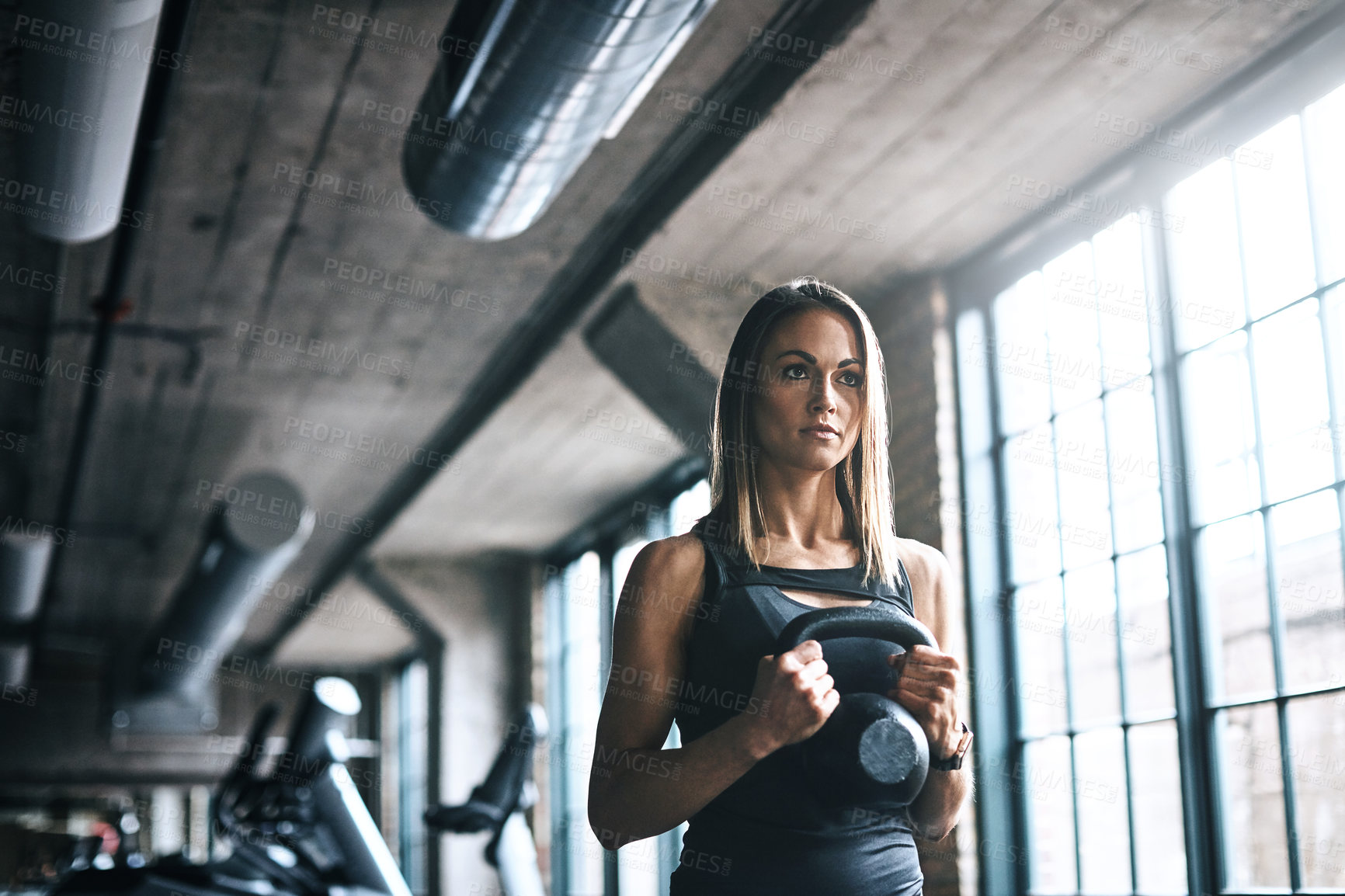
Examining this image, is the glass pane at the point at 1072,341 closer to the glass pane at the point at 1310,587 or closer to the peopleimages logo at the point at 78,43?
the glass pane at the point at 1310,587

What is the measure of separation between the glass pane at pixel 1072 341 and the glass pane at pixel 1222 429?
0.38m

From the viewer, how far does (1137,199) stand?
3.98m

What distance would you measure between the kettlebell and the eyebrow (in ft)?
0.76

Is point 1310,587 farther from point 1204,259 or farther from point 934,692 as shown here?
point 934,692

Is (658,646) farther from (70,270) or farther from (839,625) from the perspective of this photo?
(70,270)

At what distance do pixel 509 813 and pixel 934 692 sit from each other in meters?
3.17

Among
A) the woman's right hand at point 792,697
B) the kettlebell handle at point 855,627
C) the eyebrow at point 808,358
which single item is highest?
the eyebrow at point 808,358

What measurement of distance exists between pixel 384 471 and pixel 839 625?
277 inches

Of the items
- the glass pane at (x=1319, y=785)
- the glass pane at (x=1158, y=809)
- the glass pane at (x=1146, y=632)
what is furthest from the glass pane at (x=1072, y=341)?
the glass pane at (x=1319, y=785)

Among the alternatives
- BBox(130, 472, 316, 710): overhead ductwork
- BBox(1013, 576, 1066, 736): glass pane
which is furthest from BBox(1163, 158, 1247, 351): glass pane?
BBox(130, 472, 316, 710): overhead ductwork

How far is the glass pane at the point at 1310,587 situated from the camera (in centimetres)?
321

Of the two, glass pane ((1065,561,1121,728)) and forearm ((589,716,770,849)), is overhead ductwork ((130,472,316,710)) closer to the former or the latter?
glass pane ((1065,561,1121,728))

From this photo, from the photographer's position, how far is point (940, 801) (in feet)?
3.36

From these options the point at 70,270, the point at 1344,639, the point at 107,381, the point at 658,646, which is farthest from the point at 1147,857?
the point at 107,381
